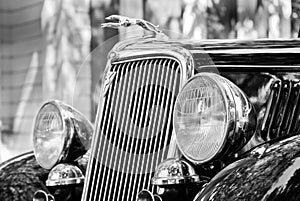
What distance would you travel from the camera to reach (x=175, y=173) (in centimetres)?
223

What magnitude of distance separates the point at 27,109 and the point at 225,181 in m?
7.19

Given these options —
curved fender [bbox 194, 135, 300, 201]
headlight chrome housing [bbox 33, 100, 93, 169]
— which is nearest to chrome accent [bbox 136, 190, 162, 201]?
curved fender [bbox 194, 135, 300, 201]

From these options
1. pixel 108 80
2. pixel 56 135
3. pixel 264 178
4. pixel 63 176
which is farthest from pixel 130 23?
pixel 264 178

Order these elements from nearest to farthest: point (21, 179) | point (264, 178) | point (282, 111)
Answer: point (264, 178)
point (282, 111)
point (21, 179)

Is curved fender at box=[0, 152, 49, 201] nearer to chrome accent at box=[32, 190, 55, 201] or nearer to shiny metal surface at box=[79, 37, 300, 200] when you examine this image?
chrome accent at box=[32, 190, 55, 201]

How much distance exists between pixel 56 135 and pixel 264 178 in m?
1.13

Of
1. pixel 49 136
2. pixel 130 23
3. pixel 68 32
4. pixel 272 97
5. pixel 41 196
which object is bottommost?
pixel 41 196

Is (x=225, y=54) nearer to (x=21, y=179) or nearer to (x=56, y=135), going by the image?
(x=56, y=135)

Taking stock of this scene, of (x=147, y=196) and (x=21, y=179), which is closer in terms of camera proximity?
(x=147, y=196)

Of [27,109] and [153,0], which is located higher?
[153,0]

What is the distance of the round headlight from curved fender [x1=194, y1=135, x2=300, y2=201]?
0.18 meters

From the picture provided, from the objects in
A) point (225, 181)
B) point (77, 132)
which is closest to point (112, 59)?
point (77, 132)

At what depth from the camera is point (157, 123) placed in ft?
8.17

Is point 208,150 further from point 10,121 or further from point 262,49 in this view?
point 10,121
